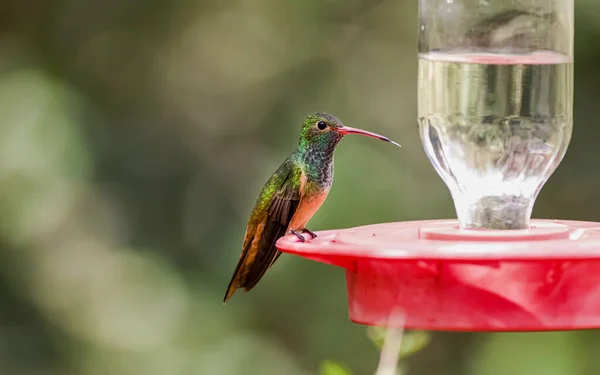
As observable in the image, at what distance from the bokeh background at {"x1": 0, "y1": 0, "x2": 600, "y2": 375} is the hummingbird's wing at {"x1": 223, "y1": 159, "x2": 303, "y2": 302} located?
2273 millimetres

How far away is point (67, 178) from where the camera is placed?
277 inches

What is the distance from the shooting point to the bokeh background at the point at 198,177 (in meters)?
6.86

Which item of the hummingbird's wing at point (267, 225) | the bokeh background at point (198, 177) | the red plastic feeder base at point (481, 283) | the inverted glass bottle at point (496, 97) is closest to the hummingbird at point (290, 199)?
the hummingbird's wing at point (267, 225)

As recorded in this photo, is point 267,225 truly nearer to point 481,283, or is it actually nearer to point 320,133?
point 320,133

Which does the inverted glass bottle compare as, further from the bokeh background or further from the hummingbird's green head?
the bokeh background

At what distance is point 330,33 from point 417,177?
1.23 meters

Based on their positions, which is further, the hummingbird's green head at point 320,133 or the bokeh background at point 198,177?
the bokeh background at point 198,177

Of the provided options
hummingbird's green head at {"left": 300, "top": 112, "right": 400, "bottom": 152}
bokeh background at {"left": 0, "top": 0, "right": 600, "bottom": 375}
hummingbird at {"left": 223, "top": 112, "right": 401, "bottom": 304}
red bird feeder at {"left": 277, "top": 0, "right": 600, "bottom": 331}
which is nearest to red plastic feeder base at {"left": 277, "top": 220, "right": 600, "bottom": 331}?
red bird feeder at {"left": 277, "top": 0, "right": 600, "bottom": 331}

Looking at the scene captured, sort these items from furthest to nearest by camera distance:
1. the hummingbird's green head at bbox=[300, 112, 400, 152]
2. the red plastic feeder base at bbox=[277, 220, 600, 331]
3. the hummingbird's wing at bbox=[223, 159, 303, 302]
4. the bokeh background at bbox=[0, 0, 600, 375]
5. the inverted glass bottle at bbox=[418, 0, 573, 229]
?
the bokeh background at bbox=[0, 0, 600, 375] < the hummingbird's green head at bbox=[300, 112, 400, 152] < the hummingbird's wing at bbox=[223, 159, 303, 302] < the inverted glass bottle at bbox=[418, 0, 573, 229] < the red plastic feeder base at bbox=[277, 220, 600, 331]

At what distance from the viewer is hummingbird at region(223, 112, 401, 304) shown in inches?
159

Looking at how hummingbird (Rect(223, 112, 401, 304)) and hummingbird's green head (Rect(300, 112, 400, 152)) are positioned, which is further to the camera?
hummingbird's green head (Rect(300, 112, 400, 152))

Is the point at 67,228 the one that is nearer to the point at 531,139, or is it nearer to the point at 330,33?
the point at 330,33

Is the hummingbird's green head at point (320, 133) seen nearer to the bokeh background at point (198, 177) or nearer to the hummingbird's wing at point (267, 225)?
the hummingbird's wing at point (267, 225)

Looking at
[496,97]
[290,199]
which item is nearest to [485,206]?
[496,97]
